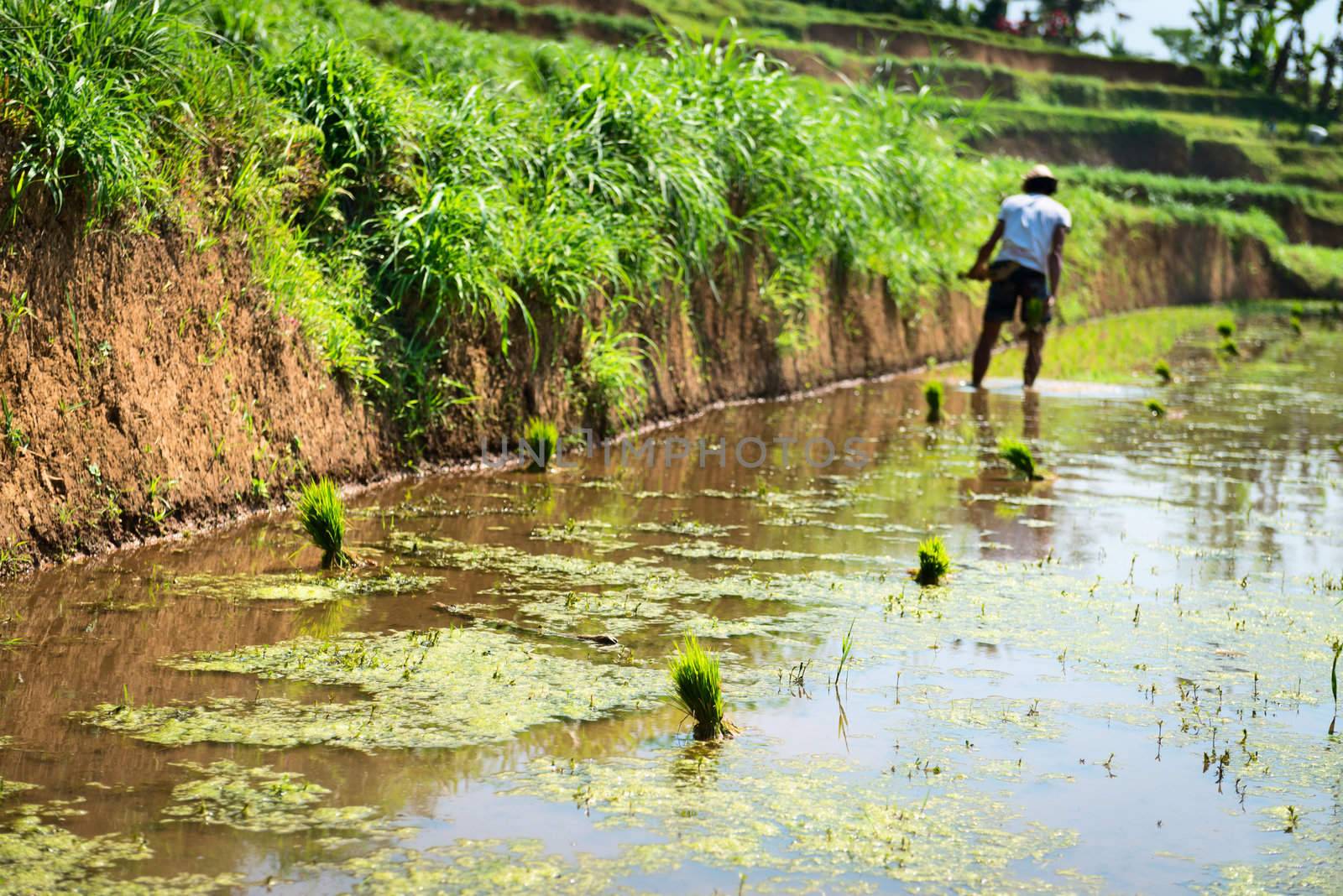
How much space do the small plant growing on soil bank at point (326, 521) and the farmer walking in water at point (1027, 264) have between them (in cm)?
719

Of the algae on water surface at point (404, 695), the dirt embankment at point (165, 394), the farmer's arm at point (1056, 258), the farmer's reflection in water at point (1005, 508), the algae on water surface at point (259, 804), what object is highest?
the farmer's arm at point (1056, 258)

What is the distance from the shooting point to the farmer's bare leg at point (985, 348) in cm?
1139

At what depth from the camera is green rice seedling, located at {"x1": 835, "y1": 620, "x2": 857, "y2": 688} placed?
3.85m

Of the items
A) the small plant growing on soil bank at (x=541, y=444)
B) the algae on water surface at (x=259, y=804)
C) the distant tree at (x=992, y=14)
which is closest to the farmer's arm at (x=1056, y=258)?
the small plant growing on soil bank at (x=541, y=444)

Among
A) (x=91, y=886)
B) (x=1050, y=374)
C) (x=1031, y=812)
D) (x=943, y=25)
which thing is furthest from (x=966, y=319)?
(x=943, y=25)

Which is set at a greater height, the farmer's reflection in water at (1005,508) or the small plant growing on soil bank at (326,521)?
the small plant growing on soil bank at (326,521)

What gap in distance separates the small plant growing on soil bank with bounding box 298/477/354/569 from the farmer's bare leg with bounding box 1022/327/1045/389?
7.34m

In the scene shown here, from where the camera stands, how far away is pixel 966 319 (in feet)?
46.9

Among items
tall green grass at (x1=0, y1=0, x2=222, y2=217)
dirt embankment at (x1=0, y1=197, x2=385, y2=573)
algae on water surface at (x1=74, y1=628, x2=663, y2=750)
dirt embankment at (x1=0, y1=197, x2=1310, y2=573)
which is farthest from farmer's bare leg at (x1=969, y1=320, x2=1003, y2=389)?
algae on water surface at (x1=74, y1=628, x2=663, y2=750)

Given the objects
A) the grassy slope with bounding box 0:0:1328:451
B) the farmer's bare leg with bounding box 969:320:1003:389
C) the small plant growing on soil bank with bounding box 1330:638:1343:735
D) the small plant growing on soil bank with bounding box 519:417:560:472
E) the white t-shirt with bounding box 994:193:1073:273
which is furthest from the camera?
the farmer's bare leg with bounding box 969:320:1003:389

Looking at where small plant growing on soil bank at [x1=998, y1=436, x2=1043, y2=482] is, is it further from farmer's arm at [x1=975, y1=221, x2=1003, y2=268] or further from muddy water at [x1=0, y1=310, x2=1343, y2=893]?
farmer's arm at [x1=975, y1=221, x2=1003, y2=268]

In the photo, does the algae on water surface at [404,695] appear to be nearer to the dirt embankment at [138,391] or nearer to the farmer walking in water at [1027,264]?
the dirt embankment at [138,391]

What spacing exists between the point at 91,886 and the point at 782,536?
11.7 ft

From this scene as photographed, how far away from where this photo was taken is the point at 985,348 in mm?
11430
